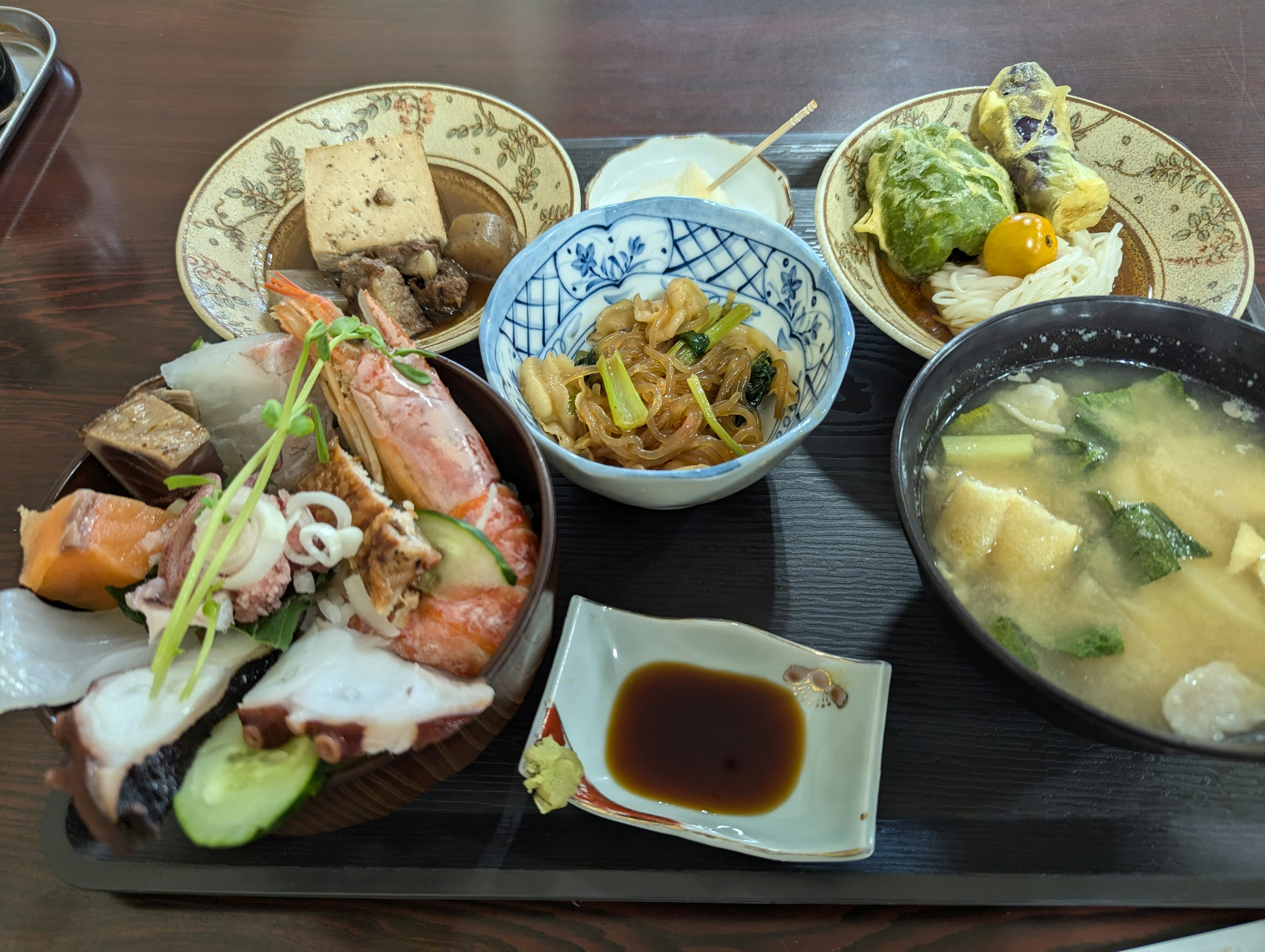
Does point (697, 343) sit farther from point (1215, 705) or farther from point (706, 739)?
point (1215, 705)

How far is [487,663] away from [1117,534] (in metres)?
1.06

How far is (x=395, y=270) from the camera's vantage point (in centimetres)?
179

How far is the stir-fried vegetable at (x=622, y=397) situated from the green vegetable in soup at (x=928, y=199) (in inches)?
32.6

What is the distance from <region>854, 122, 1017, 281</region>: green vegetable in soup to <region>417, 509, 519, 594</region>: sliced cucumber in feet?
4.50

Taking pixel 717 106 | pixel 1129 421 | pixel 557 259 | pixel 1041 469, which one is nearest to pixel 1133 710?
pixel 1041 469

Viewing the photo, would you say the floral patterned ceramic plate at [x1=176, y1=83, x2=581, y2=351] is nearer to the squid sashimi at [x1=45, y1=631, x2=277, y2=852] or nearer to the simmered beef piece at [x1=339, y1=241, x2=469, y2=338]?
the simmered beef piece at [x1=339, y1=241, x2=469, y2=338]

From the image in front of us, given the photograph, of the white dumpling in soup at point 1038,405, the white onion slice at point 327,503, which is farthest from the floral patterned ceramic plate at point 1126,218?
the white onion slice at point 327,503

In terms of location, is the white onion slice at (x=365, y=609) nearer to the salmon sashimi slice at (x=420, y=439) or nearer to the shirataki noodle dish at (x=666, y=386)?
the salmon sashimi slice at (x=420, y=439)

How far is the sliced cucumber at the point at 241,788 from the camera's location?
2.68 ft

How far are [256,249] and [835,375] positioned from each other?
153cm

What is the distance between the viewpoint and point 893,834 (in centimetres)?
115

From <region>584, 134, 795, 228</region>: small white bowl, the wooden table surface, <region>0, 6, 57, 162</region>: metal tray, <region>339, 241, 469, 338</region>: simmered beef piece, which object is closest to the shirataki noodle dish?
<region>339, 241, 469, 338</region>: simmered beef piece

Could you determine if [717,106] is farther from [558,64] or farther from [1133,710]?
[1133,710]

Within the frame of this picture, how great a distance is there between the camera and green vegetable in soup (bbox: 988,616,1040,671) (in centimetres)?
114
